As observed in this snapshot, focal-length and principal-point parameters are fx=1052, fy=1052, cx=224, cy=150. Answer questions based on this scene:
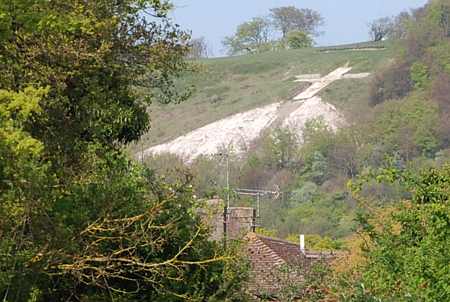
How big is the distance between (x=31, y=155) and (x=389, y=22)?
123042 mm

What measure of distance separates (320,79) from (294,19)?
19.9 m

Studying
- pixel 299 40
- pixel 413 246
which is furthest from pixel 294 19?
pixel 413 246

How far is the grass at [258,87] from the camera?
10912cm

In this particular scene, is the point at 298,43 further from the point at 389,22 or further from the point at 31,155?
the point at 31,155

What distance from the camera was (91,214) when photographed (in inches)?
439

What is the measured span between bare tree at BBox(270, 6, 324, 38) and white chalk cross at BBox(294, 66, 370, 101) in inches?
652

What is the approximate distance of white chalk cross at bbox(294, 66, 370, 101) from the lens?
112125mm

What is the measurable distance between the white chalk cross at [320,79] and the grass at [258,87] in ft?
3.27

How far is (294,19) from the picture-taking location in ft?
444

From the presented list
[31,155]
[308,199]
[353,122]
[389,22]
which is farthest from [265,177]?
[31,155]

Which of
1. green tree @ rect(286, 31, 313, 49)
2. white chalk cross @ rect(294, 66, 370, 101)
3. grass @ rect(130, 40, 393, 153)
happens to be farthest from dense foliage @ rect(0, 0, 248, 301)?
green tree @ rect(286, 31, 313, 49)

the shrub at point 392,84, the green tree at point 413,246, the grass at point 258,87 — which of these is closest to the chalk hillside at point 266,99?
the grass at point 258,87

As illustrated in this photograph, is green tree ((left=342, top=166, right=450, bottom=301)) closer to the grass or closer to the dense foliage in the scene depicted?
the dense foliage

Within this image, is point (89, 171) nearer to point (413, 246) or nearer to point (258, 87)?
point (413, 246)
